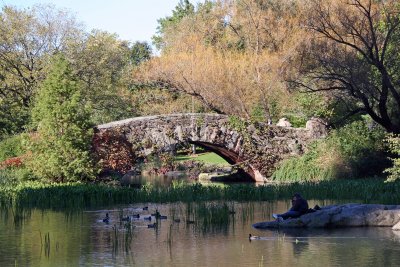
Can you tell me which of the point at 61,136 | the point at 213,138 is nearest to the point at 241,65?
the point at 213,138

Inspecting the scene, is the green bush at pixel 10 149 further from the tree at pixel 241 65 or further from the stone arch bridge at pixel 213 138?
the tree at pixel 241 65

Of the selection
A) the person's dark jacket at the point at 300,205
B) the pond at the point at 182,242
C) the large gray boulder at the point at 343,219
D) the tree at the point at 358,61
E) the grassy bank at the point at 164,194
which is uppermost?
the tree at the point at 358,61

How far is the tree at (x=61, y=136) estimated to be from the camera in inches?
1182

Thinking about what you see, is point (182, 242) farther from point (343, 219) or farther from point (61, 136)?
point (61, 136)

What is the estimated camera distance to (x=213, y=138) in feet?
126

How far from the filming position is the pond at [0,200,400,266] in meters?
15.3

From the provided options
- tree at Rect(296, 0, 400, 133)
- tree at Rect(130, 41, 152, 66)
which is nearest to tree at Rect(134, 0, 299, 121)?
tree at Rect(296, 0, 400, 133)

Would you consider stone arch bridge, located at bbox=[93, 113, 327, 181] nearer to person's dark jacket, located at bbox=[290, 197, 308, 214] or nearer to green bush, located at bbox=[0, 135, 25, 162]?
green bush, located at bbox=[0, 135, 25, 162]

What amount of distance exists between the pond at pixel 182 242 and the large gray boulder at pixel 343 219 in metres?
0.54

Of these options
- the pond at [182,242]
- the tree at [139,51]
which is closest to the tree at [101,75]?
the pond at [182,242]

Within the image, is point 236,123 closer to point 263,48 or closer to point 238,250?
point 263,48

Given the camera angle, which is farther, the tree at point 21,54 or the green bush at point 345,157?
the tree at point 21,54

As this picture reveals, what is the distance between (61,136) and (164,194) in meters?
5.77

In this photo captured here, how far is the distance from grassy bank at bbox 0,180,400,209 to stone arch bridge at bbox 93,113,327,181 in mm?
7609
